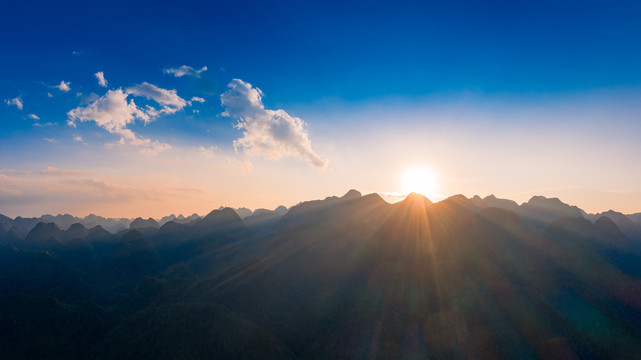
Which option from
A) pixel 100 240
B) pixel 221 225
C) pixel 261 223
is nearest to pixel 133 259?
pixel 221 225

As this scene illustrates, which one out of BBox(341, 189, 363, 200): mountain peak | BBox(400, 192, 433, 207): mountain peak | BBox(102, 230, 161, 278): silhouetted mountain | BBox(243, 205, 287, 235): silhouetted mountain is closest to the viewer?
BBox(102, 230, 161, 278): silhouetted mountain

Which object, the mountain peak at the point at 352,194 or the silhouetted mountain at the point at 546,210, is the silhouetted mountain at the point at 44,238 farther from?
Result: the silhouetted mountain at the point at 546,210

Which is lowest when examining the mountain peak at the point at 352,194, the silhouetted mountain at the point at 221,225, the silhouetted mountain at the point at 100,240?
the silhouetted mountain at the point at 100,240

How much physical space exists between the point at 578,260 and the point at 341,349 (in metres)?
55.8

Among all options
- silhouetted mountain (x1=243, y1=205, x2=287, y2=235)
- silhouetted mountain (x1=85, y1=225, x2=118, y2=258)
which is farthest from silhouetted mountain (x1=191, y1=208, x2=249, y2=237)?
silhouetted mountain (x1=85, y1=225, x2=118, y2=258)

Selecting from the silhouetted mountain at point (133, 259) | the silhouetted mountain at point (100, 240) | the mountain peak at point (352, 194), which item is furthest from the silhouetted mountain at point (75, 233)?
the mountain peak at point (352, 194)

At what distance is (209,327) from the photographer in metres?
36.6

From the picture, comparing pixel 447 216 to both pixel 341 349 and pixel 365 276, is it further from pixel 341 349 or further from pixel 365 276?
pixel 341 349

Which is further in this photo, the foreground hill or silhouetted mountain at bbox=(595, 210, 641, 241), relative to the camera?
silhouetted mountain at bbox=(595, 210, 641, 241)

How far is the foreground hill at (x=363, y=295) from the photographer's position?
35656 millimetres

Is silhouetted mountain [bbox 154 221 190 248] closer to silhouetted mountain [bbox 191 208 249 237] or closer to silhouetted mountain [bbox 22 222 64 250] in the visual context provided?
silhouetted mountain [bbox 191 208 249 237]

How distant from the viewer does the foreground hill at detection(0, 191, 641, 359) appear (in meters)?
35.7

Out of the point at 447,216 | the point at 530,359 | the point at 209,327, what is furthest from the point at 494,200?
the point at 209,327

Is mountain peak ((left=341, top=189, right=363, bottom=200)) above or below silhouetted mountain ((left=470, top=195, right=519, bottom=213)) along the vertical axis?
above
